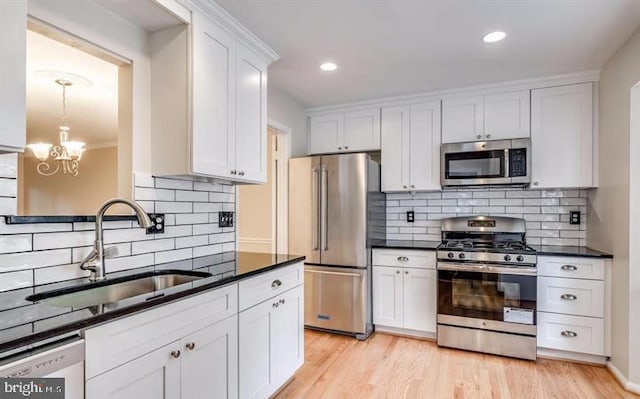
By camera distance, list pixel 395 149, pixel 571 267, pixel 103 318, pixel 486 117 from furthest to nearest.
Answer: pixel 395 149 < pixel 486 117 < pixel 571 267 < pixel 103 318

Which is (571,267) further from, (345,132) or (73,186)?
(73,186)

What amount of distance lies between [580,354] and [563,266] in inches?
28.0

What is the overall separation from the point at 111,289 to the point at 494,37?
272 centimetres

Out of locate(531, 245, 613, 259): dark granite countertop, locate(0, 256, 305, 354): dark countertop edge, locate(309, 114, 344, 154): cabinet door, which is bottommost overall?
locate(531, 245, 613, 259): dark granite countertop

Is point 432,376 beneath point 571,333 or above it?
beneath

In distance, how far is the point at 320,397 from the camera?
2.21 m

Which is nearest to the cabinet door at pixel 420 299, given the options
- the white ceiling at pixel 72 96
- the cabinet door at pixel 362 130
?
the cabinet door at pixel 362 130

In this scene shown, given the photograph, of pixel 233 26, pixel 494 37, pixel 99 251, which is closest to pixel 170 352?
pixel 99 251

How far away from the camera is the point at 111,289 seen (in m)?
1.59

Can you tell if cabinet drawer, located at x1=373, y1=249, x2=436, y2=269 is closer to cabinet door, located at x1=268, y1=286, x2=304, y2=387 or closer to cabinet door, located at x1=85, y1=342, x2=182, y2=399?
cabinet door, located at x1=268, y1=286, x2=304, y2=387

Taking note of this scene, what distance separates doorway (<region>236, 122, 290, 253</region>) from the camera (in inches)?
139

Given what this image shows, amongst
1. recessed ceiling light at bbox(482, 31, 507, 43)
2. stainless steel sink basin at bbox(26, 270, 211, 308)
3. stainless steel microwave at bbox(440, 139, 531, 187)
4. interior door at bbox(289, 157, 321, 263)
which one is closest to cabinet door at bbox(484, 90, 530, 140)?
stainless steel microwave at bbox(440, 139, 531, 187)

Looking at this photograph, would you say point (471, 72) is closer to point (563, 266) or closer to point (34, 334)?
point (563, 266)

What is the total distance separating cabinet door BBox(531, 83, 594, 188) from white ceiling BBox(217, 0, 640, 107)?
218 millimetres
